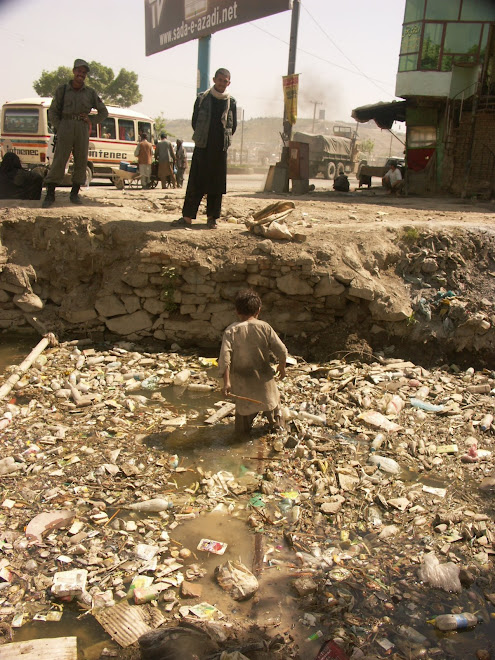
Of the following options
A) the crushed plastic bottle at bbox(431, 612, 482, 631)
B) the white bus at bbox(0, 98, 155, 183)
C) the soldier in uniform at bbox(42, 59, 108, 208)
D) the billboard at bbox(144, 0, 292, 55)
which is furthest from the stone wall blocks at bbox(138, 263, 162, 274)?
the white bus at bbox(0, 98, 155, 183)

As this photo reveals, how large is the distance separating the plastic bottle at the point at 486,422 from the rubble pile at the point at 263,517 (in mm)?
27

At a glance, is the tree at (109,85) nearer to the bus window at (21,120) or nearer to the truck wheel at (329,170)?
the truck wheel at (329,170)

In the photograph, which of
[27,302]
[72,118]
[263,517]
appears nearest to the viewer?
[263,517]

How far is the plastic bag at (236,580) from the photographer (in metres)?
2.58

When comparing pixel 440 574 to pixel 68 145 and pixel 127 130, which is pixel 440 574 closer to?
pixel 68 145

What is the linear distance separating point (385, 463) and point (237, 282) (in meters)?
2.75

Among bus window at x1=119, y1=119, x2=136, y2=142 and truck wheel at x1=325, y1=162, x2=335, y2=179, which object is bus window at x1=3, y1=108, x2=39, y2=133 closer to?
bus window at x1=119, y1=119, x2=136, y2=142

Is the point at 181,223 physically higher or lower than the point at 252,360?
higher

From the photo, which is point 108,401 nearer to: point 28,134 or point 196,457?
point 196,457

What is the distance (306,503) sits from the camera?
131 inches

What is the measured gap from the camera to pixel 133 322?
236 inches

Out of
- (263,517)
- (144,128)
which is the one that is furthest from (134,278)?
(144,128)

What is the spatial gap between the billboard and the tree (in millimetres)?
26861

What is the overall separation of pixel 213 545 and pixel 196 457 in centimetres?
98
